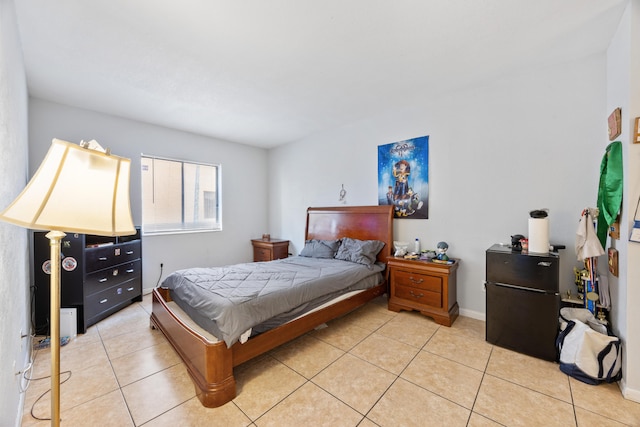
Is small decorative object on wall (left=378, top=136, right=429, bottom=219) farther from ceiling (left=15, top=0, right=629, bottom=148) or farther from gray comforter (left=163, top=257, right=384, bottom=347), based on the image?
gray comforter (left=163, top=257, right=384, bottom=347)

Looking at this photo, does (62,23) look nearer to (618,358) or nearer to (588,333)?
(588,333)

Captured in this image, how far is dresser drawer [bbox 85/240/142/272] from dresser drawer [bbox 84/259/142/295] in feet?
0.21

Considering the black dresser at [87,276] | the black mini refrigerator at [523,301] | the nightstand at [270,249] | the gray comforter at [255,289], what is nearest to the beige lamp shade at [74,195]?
the gray comforter at [255,289]

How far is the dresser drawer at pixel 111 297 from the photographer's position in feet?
9.37

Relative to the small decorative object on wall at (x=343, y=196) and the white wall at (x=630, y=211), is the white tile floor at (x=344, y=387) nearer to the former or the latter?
the white wall at (x=630, y=211)

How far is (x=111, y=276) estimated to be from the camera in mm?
3154

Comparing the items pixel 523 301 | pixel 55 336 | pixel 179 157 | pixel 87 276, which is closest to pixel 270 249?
pixel 179 157

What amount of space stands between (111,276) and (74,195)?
2.96 metres

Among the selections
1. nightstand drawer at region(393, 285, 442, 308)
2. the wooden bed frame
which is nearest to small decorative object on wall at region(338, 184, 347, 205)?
the wooden bed frame

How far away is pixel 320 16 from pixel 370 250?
2.59 meters

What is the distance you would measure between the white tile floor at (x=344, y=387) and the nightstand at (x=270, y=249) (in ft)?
7.62

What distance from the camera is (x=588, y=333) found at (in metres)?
1.92

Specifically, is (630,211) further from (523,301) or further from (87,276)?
(87,276)

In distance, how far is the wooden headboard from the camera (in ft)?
11.8
